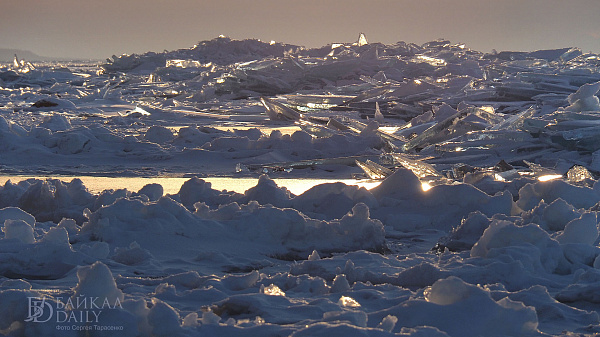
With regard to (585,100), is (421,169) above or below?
below

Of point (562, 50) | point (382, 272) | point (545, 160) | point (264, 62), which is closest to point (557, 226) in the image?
point (382, 272)

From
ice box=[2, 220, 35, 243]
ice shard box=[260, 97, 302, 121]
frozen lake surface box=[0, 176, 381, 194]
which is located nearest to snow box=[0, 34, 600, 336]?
ice box=[2, 220, 35, 243]

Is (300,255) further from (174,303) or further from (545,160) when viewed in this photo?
(545,160)

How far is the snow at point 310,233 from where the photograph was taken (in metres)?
2.34

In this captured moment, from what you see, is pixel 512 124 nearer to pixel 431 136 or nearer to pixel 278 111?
pixel 431 136

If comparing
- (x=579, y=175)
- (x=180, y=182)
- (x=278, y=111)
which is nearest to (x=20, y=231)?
(x=180, y=182)

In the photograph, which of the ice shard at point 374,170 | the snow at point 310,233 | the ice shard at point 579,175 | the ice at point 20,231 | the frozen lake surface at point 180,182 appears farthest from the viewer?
the ice shard at point 374,170

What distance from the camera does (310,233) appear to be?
3656 millimetres

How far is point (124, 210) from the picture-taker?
362 centimetres

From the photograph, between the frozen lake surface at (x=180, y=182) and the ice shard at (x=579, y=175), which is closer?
the ice shard at (x=579, y=175)

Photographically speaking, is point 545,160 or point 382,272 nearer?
point 382,272

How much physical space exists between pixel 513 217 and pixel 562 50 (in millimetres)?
30567

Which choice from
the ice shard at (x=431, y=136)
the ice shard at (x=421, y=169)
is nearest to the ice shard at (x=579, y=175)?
the ice shard at (x=421, y=169)

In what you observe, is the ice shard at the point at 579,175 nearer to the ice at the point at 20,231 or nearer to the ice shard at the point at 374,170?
the ice shard at the point at 374,170
